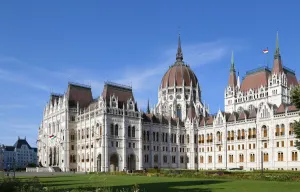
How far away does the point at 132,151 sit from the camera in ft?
339

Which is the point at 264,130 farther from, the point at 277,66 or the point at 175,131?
the point at 175,131

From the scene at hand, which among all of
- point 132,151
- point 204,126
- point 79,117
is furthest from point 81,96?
point 204,126

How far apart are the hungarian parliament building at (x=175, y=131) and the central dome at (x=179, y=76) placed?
32.1 ft

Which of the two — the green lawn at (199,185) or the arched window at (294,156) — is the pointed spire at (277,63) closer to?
the arched window at (294,156)

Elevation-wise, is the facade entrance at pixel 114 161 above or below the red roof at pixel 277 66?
below

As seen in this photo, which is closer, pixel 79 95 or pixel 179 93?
pixel 79 95

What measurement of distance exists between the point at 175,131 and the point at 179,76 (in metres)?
25.9

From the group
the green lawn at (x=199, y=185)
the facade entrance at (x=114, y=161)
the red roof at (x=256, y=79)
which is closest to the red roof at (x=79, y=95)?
the facade entrance at (x=114, y=161)

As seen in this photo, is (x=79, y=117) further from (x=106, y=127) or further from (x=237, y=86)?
(x=237, y=86)

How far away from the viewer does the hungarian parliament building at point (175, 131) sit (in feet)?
320

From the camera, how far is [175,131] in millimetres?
116812

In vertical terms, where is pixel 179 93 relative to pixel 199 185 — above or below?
above

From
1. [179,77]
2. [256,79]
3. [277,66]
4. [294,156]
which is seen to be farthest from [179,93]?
[294,156]

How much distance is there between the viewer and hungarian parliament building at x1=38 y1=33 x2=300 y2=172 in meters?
97.7
